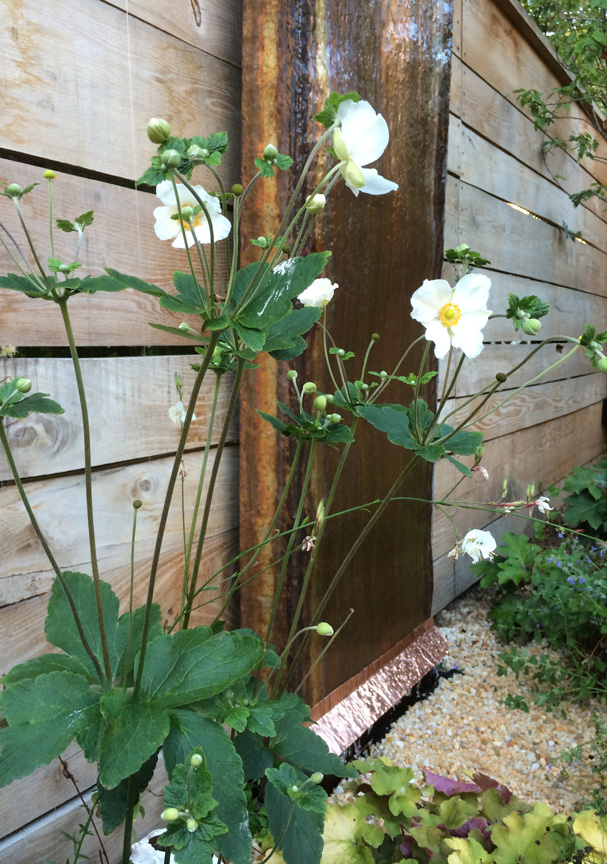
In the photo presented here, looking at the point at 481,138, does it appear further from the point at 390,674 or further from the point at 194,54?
the point at 390,674

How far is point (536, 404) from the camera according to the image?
3.13 meters

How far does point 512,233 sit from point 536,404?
2.90 ft

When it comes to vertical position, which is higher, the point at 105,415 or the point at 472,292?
the point at 472,292

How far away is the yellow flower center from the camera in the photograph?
0.81m

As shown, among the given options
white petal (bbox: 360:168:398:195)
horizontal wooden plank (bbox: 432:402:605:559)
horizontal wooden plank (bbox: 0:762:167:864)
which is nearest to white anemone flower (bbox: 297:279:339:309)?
white petal (bbox: 360:168:398:195)

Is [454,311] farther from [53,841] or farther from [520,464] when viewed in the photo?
[520,464]

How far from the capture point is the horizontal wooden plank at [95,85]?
93cm

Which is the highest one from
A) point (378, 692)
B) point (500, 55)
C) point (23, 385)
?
point (500, 55)

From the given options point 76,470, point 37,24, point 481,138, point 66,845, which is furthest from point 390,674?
point 481,138

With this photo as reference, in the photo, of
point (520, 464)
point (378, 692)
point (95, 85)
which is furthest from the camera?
point (520, 464)

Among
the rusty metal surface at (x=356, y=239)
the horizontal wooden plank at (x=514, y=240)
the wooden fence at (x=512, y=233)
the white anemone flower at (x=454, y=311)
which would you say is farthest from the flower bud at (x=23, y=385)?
the horizontal wooden plank at (x=514, y=240)

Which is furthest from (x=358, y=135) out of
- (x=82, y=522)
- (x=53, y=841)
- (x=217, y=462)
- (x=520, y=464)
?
(x=520, y=464)

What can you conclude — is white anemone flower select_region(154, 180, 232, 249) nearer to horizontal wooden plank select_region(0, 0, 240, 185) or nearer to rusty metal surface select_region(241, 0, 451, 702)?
horizontal wooden plank select_region(0, 0, 240, 185)

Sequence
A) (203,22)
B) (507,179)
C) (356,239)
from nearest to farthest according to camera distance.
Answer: (203,22)
(356,239)
(507,179)
